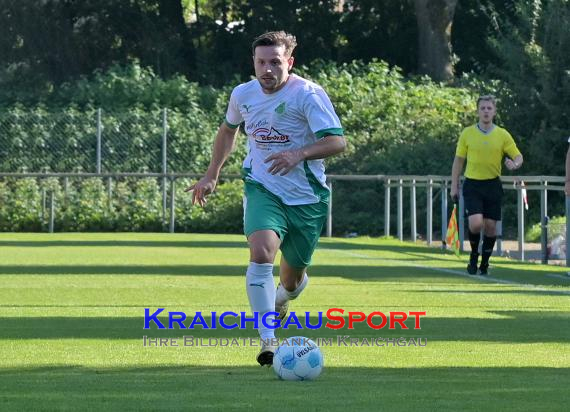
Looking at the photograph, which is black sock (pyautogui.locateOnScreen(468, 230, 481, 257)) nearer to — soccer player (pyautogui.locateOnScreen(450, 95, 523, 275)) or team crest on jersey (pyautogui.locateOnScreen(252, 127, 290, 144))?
soccer player (pyautogui.locateOnScreen(450, 95, 523, 275))

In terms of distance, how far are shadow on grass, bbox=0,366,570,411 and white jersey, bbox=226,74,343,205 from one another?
118 centimetres

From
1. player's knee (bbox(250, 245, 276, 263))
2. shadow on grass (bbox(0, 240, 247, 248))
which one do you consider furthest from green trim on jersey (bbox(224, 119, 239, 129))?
shadow on grass (bbox(0, 240, 247, 248))

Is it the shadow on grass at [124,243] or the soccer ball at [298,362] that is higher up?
the shadow on grass at [124,243]

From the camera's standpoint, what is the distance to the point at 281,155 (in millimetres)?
8961

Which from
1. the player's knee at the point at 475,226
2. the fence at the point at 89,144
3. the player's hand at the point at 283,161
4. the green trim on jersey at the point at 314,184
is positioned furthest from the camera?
the fence at the point at 89,144

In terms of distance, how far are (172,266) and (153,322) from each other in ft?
26.9

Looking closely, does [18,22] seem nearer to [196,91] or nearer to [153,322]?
[196,91]

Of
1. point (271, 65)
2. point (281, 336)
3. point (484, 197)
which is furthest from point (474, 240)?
point (271, 65)

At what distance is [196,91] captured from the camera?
4044 centimetres

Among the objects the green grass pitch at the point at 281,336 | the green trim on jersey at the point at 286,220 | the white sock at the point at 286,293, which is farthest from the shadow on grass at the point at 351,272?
the green trim on jersey at the point at 286,220

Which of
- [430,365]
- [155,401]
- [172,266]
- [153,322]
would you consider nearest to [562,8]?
[172,266]

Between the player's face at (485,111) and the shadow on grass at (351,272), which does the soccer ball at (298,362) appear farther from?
the player's face at (485,111)

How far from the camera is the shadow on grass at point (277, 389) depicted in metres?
7.07

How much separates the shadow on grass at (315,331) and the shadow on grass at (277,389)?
6.42 ft
